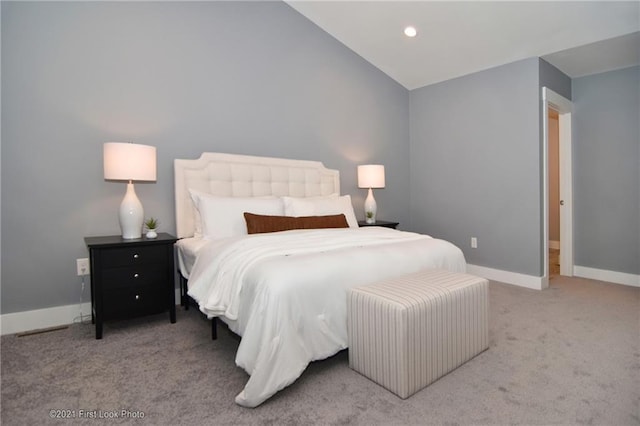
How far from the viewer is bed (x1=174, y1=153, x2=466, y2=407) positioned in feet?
5.42

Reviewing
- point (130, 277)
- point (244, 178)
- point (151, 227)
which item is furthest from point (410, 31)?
point (130, 277)

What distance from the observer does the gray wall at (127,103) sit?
2.52m

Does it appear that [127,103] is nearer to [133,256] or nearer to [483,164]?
[133,256]

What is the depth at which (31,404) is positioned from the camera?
1.64 m

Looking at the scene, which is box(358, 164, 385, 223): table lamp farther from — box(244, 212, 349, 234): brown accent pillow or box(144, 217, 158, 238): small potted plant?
box(144, 217, 158, 238): small potted plant

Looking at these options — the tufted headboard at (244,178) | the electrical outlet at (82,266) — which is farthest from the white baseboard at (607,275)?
the electrical outlet at (82,266)

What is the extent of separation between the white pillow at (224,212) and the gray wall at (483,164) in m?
2.52

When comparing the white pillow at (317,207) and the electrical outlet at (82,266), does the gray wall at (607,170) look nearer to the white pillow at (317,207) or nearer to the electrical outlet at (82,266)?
the white pillow at (317,207)

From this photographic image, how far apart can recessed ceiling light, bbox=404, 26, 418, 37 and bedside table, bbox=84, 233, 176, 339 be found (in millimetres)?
3121

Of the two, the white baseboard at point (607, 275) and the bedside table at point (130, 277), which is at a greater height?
the bedside table at point (130, 277)

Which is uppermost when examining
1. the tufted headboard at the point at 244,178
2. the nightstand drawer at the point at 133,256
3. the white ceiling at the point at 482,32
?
the white ceiling at the point at 482,32

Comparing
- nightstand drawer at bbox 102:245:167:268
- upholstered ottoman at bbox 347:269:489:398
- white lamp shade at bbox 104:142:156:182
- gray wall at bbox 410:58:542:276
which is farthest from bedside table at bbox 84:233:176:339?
gray wall at bbox 410:58:542:276

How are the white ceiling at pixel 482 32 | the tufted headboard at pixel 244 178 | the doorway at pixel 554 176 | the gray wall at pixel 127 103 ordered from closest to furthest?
the gray wall at pixel 127 103 → the white ceiling at pixel 482 32 → the tufted headboard at pixel 244 178 → the doorway at pixel 554 176

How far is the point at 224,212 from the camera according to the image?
290 cm
